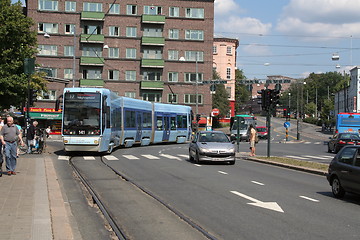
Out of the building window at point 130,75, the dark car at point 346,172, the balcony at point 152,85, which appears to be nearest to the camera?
the dark car at point 346,172

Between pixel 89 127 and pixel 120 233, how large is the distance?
1756 centimetres

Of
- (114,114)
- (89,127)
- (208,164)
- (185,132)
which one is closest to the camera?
(208,164)

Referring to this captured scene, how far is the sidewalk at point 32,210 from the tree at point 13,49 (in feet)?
85.7

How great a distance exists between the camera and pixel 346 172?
11.4 metres

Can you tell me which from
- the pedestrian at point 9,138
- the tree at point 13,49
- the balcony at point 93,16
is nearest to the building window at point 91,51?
the balcony at point 93,16

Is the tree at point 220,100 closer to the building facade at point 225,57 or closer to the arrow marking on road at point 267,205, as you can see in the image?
the building facade at point 225,57

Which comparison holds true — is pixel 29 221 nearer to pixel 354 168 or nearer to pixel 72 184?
pixel 72 184

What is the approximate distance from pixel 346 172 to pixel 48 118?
55.2m

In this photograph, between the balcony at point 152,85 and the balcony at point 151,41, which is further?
the balcony at point 152,85

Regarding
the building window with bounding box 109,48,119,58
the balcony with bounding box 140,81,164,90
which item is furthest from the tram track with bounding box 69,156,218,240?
the building window with bounding box 109,48,119,58

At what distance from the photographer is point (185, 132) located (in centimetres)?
4362

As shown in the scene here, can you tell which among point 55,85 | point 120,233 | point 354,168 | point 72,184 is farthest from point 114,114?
point 55,85

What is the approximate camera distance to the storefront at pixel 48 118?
61625 mm

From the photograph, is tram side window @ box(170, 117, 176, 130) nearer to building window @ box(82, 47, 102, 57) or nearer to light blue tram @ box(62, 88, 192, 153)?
light blue tram @ box(62, 88, 192, 153)
